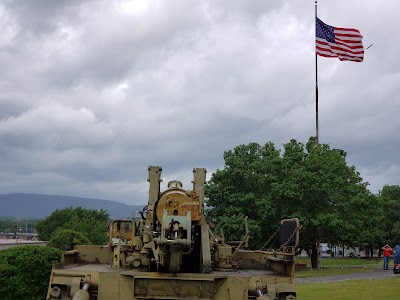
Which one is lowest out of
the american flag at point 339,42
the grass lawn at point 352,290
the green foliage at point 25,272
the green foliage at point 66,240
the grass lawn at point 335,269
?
the grass lawn at point 335,269

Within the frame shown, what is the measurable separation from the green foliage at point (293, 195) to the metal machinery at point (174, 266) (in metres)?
26.6

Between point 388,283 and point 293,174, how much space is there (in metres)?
14.1

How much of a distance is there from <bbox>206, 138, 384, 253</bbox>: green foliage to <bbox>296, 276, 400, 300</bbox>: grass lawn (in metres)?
10.8

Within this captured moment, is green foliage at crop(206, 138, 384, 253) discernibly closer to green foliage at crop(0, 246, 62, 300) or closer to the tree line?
the tree line

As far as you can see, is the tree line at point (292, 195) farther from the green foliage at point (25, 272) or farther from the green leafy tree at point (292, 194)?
the green foliage at point (25, 272)

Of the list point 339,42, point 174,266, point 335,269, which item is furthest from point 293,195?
point 174,266

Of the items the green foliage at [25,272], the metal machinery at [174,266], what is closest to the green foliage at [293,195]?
the green foliage at [25,272]

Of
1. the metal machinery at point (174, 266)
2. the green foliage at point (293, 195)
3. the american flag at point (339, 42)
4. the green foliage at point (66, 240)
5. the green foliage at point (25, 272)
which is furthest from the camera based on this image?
the green foliage at point (293, 195)

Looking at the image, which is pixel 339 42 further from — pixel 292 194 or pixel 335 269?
pixel 335 269

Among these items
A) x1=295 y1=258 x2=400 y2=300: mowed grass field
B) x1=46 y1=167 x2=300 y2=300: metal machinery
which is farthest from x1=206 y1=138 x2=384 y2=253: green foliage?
x1=46 y1=167 x2=300 y2=300: metal machinery

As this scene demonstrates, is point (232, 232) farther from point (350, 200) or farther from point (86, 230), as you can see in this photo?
point (86, 230)

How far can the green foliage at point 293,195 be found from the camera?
124ft

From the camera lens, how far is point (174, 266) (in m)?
9.05

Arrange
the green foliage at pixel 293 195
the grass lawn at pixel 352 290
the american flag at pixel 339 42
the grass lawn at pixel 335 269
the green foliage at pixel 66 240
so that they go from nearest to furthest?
the grass lawn at pixel 352 290, the green foliage at pixel 66 240, the american flag at pixel 339 42, the grass lawn at pixel 335 269, the green foliage at pixel 293 195
